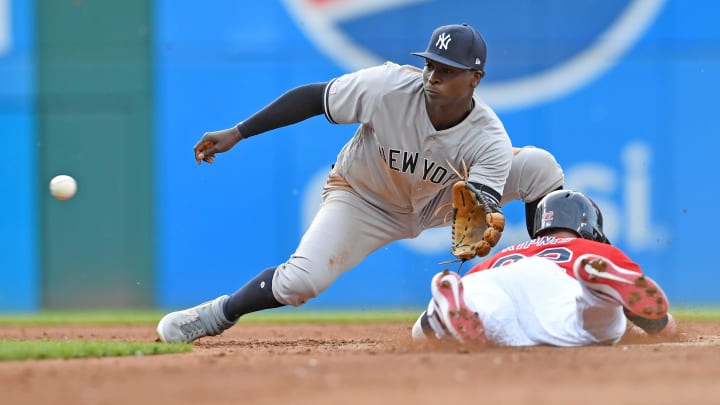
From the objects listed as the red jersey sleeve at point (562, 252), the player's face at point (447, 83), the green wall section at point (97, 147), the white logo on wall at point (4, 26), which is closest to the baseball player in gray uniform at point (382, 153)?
the player's face at point (447, 83)

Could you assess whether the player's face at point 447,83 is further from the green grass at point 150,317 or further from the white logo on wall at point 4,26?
the white logo on wall at point 4,26

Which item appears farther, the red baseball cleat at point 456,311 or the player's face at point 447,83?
the player's face at point 447,83

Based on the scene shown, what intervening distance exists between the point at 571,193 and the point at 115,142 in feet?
20.1

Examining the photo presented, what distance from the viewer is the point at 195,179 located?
10.1 metres

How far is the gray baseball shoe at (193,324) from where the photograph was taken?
529 cm

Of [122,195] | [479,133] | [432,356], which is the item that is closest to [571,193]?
[479,133]

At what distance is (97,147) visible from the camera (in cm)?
1029

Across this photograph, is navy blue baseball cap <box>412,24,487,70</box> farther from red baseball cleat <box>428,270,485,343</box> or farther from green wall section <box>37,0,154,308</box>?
green wall section <box>37,0,154,308</box>

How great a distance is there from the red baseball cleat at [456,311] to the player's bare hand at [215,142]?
132 centimetres

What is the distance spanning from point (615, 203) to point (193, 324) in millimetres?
5775

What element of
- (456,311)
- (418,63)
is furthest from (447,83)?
(418,63)

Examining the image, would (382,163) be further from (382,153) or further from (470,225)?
(470,225)

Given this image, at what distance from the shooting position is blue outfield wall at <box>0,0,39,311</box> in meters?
9.96

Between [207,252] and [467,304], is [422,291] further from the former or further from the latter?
[467,304]
